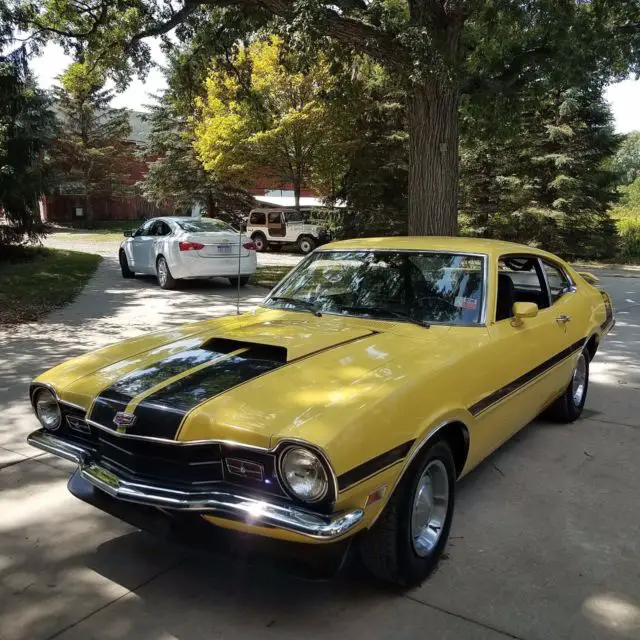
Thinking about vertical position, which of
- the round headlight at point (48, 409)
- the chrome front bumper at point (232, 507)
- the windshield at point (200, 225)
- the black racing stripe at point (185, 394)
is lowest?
the chrome front bumper at point (232, 507)

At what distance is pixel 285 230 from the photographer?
79.9 ft

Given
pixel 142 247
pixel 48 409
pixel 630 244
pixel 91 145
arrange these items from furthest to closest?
pixel 91 145 < pixel 630 244 < pixel 142 247 < pixel 48 409

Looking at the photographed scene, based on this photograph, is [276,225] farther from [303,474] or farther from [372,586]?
[303,474]

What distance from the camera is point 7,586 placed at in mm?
2785

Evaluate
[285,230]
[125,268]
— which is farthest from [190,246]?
[285,230]

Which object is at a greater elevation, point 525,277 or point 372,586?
point 525,277

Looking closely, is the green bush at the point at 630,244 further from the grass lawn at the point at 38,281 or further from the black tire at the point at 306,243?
the grass lawn at the point at 38,281

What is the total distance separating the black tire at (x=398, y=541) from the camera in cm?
256

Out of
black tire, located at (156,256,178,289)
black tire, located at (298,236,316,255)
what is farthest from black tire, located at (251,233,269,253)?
black tire, located at (156,256,178,289)

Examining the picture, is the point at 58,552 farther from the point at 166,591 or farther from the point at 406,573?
the point at 406,573

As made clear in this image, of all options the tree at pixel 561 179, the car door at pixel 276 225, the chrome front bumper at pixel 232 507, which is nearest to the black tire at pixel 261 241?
the car door at pixel 276 225

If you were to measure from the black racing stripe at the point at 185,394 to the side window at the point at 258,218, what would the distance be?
22.6 m

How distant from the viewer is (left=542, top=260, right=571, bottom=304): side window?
4875mm

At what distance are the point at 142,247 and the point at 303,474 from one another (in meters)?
11.8
